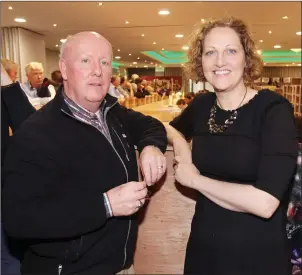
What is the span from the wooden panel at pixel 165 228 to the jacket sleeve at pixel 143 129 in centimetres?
22

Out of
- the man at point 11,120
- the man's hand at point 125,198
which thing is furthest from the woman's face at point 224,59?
the man at point 11,120

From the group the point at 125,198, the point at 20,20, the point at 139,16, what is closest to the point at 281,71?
the point at 139,16

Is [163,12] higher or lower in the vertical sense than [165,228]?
higher

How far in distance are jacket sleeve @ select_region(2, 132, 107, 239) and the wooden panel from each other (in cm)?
59

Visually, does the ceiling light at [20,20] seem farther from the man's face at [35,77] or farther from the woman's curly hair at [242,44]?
the woman's curly hair at [242,44]

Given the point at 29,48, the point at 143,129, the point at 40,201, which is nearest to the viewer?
the point at 40,201

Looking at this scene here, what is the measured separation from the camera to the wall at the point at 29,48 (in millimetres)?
9508

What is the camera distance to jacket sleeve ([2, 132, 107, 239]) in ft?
3.31

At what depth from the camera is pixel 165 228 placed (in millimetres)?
1654

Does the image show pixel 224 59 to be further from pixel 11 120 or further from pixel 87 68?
pixel 11 120

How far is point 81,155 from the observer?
113cm

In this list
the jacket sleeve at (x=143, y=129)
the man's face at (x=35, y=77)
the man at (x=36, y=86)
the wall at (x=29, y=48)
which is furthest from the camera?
the wall at (x=29, y=48)

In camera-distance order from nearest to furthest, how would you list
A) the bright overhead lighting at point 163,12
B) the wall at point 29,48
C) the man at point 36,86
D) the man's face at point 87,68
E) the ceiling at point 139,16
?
the man's face at point 87,68 < the man at point 36,86 < the ceiling at point 139,16 < the bright overhead lighting at point 163,12 < the wall at point 29,48

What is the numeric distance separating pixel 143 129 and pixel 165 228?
52 cm
